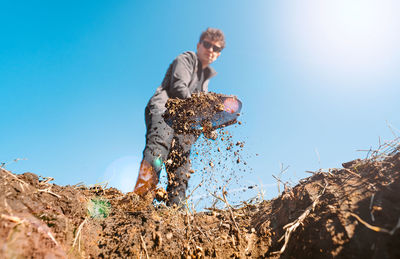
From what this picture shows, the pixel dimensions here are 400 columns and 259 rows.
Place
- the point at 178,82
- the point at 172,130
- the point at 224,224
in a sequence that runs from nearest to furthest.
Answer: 1. the point at 224,224
2. the point at 172,130
3. the point at 178,82

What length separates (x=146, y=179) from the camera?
104 inches

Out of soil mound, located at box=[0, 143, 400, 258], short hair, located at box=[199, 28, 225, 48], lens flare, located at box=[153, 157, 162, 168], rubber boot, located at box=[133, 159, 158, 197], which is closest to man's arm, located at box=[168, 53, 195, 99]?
short hair, located at box=[199, 28, 225, 48]

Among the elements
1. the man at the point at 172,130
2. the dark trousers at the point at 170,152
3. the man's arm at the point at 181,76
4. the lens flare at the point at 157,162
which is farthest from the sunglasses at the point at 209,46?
the lens flare at the point at 157,162

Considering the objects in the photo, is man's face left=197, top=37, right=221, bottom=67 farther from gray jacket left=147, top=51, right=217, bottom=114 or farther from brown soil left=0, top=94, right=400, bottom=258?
A: brown soil left=0, top=94, right=400, bottom=258

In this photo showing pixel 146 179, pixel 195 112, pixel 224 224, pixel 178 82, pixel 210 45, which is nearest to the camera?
pixel 224 224

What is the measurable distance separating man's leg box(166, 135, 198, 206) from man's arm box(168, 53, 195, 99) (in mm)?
648

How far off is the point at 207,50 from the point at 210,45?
0.10 m

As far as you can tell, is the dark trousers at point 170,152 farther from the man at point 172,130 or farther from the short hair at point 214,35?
the short hair at point 214,35

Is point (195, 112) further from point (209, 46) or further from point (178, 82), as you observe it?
point (209, 46)

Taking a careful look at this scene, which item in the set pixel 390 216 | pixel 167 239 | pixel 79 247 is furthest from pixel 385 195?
pixel 79 247

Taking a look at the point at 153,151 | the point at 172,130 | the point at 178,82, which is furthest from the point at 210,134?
the point at 178,82

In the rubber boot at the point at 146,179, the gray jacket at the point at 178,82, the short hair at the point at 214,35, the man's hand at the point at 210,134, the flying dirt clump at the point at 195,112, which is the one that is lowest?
the rubber boot at the point at 146,179

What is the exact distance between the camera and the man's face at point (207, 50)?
4113mm

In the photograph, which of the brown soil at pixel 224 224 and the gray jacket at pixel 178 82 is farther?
the gray jacket at pixel 178 82
